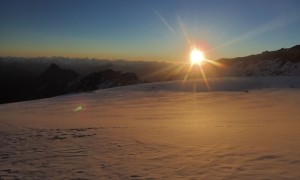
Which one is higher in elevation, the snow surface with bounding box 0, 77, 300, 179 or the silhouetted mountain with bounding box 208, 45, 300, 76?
the silhouetted mountain with bounding box 208, 45, 300, 76

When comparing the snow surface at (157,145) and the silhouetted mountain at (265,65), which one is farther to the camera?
the silhouetted mountain at (265,65)

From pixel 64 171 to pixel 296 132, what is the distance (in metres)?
7.65

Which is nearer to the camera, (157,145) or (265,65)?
(157,145)

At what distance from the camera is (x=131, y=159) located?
365 inches

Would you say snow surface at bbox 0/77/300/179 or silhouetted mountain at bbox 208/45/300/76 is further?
silhouetted mountain at bbox 208/45/300/76

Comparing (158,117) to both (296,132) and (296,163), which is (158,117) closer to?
(296,132)

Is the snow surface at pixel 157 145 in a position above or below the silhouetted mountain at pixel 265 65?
below

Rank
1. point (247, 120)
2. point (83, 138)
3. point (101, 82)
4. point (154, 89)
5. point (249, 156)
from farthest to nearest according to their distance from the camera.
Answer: point (101, 82) → point (154, 89) → point (247, 120) → point (83, 138) → point (249, 156)

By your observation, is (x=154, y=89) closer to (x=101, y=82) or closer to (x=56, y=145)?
(x=56, y=145)

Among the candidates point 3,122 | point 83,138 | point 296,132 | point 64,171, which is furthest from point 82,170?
point 3,122

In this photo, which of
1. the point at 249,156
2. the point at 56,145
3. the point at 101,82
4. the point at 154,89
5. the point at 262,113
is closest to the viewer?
the point at 249,156

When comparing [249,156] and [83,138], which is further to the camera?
[83,138]

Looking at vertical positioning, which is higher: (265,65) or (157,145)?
(265,65)

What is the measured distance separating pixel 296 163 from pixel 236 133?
13.4 feet
